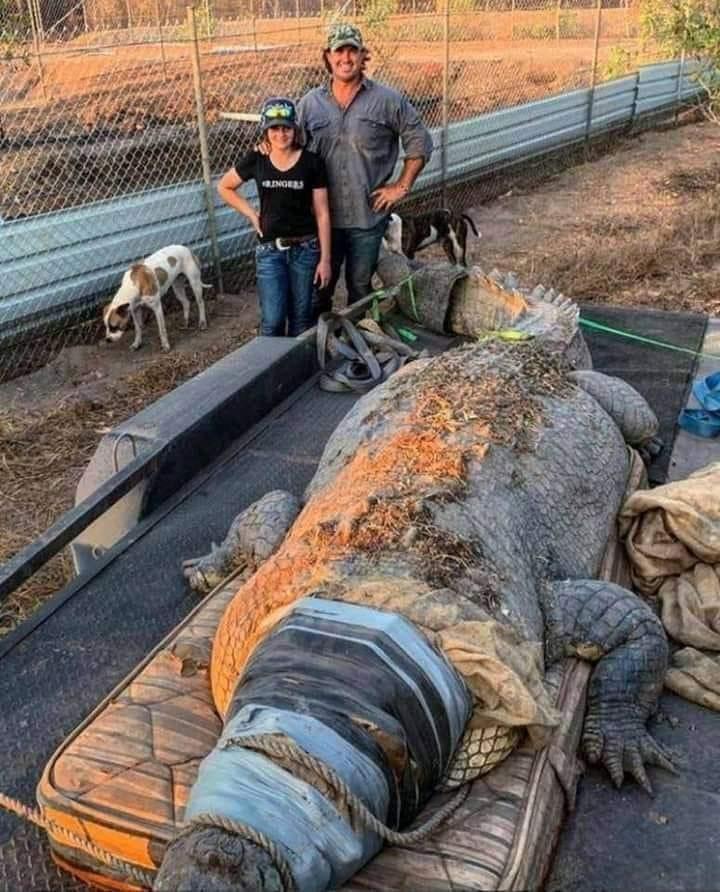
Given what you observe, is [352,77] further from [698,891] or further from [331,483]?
[698,891]

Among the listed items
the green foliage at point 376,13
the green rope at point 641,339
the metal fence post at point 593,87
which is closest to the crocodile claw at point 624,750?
the green rope at point 641,339

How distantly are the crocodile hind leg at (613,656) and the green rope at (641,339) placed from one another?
10.1 ft

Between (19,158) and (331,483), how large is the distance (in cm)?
848

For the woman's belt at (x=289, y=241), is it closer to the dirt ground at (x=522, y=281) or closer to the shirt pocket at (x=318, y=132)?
the shirt pocket at (x=318, y=132)

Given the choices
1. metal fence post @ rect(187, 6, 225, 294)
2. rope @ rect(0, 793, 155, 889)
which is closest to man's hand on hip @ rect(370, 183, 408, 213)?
metal fence post @ rect(187, 6, 225, 294)

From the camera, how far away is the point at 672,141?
50.7ft

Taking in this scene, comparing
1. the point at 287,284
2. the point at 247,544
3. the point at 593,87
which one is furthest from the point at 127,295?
the point at 593,87

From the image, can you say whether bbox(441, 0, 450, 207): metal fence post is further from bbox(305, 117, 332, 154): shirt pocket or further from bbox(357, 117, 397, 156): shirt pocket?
bbox(305, 117, 332, 154): shirt pocket

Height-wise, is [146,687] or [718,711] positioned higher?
[146,687]

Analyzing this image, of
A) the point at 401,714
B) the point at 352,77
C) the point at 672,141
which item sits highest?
the point at 352,77

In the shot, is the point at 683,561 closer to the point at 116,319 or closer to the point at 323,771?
the point at 323,771

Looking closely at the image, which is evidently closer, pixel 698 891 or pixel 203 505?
pixel 698 891

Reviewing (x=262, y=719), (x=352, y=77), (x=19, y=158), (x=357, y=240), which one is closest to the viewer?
(x=262, y=719)

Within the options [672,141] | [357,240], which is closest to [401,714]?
[357,240]
